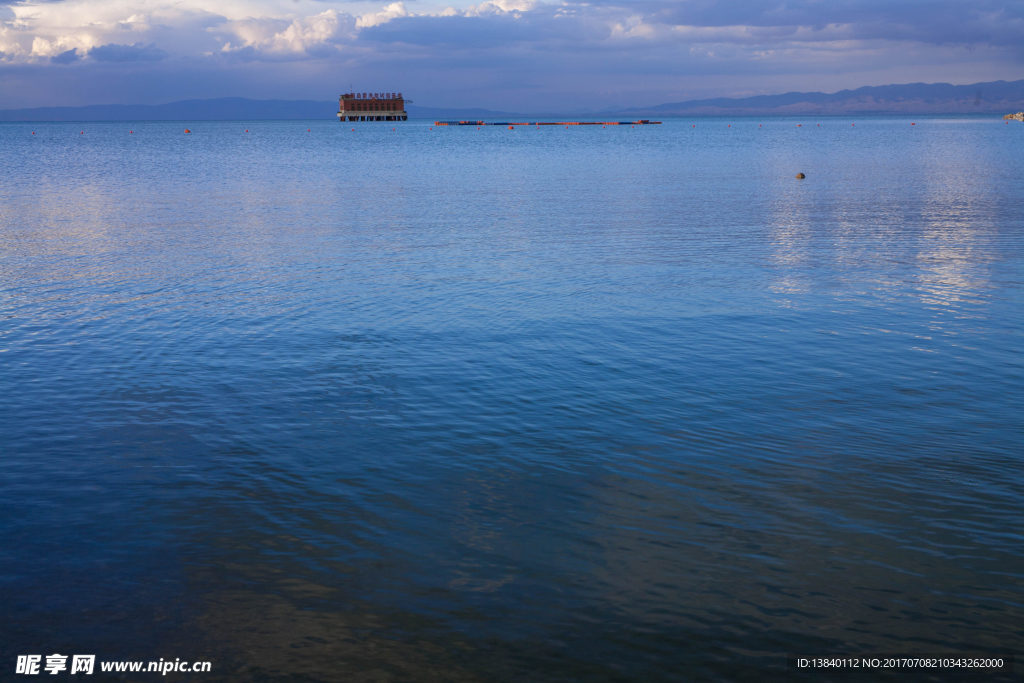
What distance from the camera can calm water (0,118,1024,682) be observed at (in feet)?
29.2

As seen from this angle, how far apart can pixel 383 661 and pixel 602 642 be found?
2.31 meters

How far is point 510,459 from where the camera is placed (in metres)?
13.0

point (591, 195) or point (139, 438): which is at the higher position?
point (591, 195)

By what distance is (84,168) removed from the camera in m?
79.9

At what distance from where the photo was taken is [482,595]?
9.48m

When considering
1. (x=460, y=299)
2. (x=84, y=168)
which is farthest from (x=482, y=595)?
(x=84, y=168)

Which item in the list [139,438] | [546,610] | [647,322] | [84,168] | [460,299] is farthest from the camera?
[84,168]

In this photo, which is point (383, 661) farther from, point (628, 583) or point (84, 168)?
point (84, 168)

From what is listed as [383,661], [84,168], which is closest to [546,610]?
[383,661]

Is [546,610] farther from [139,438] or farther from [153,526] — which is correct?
[139,438]

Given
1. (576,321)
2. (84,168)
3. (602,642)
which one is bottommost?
(602,642)

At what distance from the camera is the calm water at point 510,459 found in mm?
8914

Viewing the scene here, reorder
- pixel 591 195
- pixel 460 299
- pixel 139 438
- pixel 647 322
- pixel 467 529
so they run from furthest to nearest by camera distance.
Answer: pixel 591 195 < pixel 460 299 < pixel 647 322 < pixel 139 438 < pixel 467 529

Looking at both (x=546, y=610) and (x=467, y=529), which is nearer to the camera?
(x=546, y=610)
